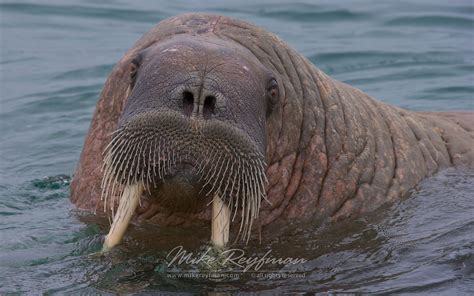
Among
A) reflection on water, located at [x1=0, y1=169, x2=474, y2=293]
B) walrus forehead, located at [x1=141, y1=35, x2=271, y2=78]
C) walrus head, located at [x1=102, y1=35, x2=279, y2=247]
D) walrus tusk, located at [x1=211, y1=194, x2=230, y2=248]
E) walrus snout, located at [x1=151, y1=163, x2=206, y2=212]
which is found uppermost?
walrus forehead, located at [x1=141, y1=35, x2=271, y2=78]

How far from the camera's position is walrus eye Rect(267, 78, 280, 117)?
8.18m

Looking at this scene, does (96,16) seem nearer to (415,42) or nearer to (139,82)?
(415,42)

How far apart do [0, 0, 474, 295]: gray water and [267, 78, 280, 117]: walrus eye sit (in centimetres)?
98

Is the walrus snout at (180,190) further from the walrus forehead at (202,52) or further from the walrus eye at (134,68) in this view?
the walrus eye at (134,68)

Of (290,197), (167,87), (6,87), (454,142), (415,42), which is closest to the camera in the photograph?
(167,87)

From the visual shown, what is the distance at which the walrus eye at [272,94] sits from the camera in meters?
8.18

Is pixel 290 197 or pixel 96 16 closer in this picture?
pixel 290 197

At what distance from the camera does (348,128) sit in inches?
352

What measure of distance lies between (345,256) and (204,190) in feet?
4.19

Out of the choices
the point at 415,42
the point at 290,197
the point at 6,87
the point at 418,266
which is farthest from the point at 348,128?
the point at 415,42

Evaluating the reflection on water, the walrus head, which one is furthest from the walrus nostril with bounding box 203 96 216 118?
the reflection on water

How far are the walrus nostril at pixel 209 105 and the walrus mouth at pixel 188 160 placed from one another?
0.31 feet

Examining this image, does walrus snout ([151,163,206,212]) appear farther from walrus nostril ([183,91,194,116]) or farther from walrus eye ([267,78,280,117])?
walrus eye ([267,78,280,117])

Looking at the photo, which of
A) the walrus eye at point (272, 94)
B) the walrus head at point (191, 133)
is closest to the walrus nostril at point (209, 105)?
the walrus head at point (191, 133)
